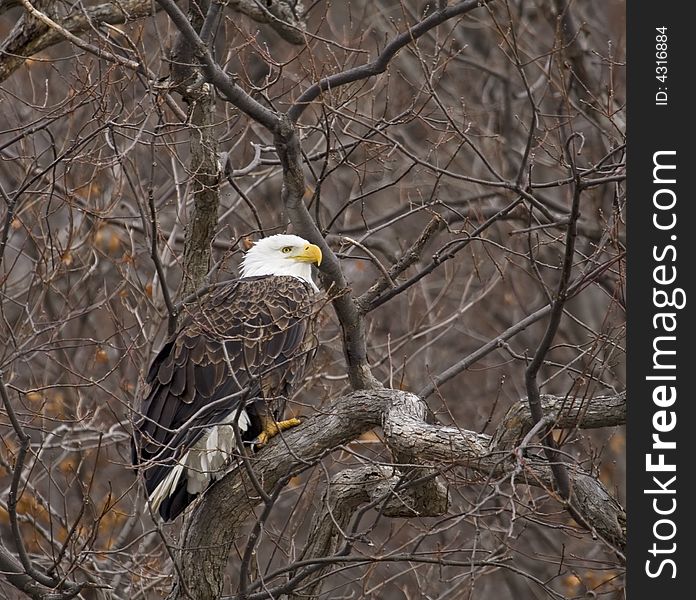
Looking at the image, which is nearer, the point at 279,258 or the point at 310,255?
the point at 310,255

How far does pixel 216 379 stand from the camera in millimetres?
6078

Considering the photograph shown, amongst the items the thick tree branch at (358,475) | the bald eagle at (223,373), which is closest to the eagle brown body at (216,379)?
the bald eagle at (223,373)

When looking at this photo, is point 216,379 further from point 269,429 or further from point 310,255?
point 310,255

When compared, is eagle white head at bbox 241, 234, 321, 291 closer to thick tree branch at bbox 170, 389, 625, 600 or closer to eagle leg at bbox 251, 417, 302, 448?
eagle leg at bbox 251, 417, 302, 448

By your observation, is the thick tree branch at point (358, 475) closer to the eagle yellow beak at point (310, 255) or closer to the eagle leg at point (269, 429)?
the eagle leg at point (269, 429)

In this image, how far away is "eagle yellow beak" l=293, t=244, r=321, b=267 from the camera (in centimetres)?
582

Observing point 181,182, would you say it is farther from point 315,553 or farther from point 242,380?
point 315,553

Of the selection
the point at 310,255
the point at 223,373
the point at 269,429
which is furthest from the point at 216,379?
the point at 310,255

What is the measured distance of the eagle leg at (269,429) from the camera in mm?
5902

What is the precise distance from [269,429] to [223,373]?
1.33 feet
